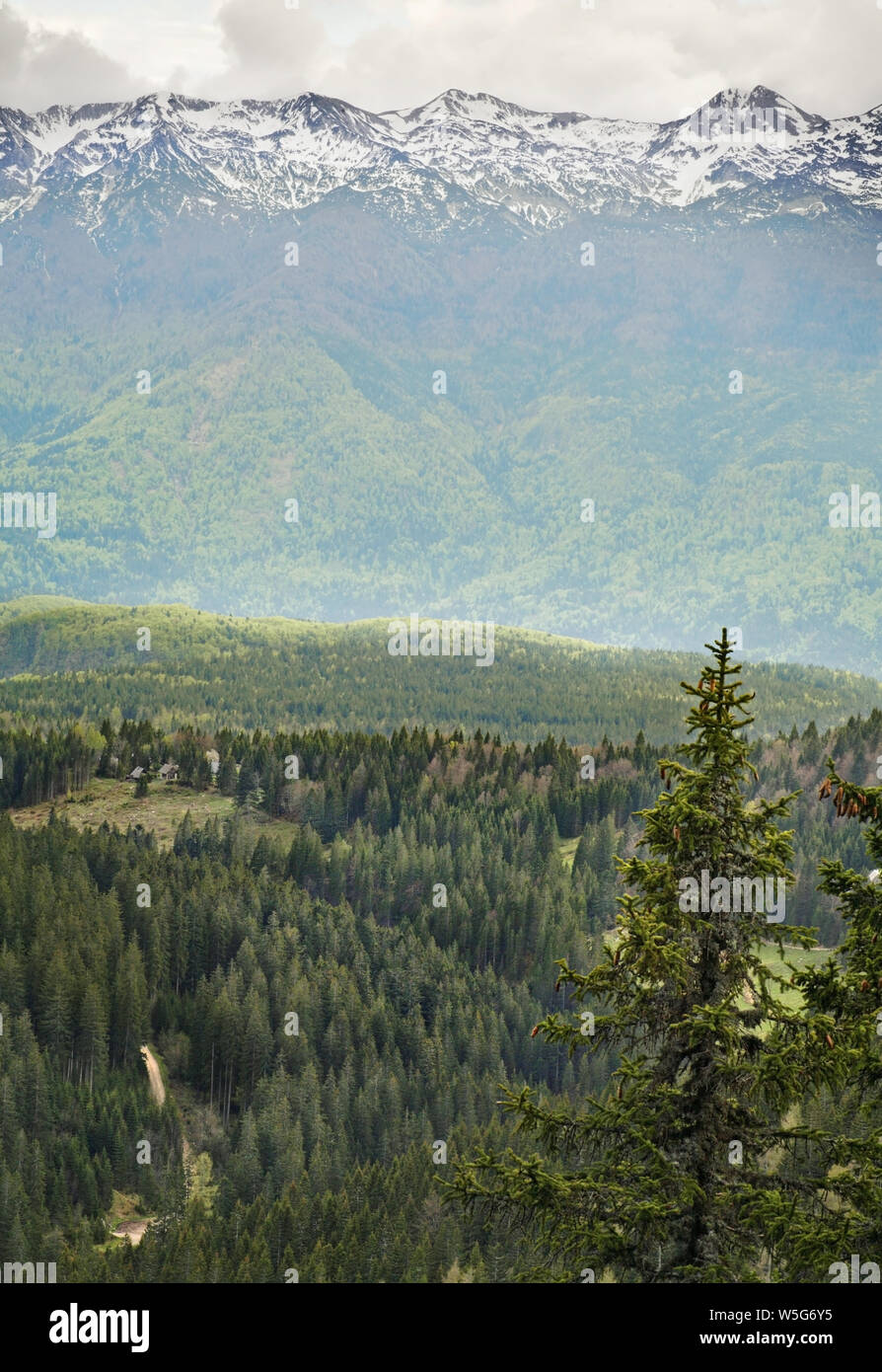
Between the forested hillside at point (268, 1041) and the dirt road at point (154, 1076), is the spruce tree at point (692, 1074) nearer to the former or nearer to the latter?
the forested hillside at point (268, 1041)

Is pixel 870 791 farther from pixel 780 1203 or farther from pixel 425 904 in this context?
pixel 425 904

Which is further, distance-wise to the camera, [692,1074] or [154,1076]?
[154,1076]

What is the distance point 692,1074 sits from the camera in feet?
95.6

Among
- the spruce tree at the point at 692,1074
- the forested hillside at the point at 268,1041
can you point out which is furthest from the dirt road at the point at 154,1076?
the spruce tree at the point at 692,1074

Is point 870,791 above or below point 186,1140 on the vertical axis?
above

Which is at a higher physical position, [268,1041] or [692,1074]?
[692,1074]

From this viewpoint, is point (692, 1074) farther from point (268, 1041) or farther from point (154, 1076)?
point (154, 1076)

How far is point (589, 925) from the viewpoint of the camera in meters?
181

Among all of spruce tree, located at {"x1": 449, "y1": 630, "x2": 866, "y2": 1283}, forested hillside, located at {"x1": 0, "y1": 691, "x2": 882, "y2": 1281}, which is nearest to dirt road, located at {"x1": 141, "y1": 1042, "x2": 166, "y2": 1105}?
forested hillside, located at {"x1": 0, "y1": 691, "x2": 882, "y2": 1281}

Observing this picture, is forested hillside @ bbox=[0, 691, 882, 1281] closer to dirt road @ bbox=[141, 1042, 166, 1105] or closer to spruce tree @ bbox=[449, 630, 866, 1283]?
dirt road @ bbox=[141, 1042, 166, 1105]

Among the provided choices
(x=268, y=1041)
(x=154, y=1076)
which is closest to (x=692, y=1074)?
(x=268, y=1041)

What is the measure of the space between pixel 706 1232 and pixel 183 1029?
128 metres
